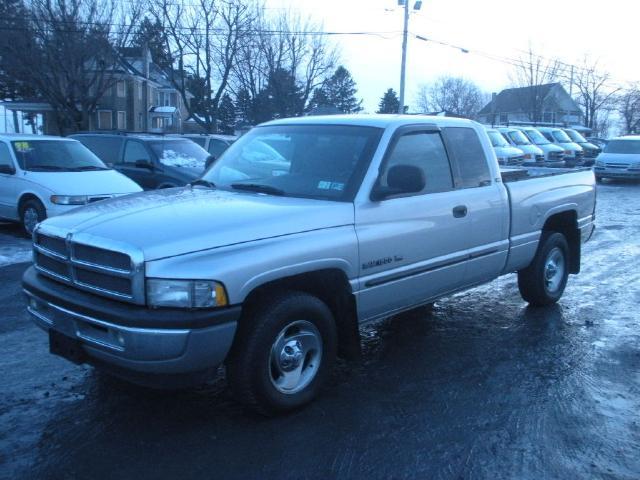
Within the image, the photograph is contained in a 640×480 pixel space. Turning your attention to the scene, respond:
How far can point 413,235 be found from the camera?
4.83m

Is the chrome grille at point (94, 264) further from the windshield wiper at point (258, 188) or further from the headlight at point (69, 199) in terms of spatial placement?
the headlight at point (69, 199)

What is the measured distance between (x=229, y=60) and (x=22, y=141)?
26.9 metres

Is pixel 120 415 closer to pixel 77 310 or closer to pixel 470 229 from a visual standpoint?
pixel 77 310

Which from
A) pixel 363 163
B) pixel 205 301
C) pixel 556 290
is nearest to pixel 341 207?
pixel 363 163

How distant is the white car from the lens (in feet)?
33.9

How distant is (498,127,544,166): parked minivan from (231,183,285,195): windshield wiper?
830 inches

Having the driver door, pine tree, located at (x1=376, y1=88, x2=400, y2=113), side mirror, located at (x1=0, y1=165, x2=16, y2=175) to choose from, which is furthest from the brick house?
the driver door

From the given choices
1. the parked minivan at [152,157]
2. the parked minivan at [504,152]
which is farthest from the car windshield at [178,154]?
the parked minivan at [504,152]

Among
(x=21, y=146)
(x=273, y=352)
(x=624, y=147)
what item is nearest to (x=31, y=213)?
(x=21, y=146)

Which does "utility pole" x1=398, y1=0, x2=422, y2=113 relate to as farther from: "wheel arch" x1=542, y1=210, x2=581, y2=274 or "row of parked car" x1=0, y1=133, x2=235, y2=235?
"wheel arch" x1=542, y1=210, x2=581, y2=274

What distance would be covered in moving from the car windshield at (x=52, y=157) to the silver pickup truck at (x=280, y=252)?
6.53m

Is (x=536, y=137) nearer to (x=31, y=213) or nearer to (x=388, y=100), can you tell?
(x=31, y=213)

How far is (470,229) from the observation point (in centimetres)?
541

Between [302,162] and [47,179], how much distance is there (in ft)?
23.0
